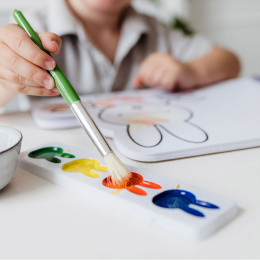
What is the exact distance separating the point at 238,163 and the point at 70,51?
0.50 m

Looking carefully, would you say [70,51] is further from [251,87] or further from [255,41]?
[255,41]

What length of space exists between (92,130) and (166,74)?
333mm

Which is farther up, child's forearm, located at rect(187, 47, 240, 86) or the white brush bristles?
child's forearm, located at rect(187, 47, 240, 86)

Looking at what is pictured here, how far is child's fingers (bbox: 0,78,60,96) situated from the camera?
0.36 meters

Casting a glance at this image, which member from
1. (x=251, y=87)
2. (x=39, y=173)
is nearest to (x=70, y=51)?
(x=251, y=87)

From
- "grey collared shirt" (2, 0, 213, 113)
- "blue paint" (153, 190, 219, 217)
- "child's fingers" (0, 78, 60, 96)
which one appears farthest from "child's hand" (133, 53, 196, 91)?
"blue paint" (153, 190, 219, 217)

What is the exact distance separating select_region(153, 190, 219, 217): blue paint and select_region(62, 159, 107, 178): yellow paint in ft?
0.19

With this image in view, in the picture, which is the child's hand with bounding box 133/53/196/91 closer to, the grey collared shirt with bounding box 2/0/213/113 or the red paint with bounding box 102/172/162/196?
the grey collared shirt with bounding box 2/0/213/113

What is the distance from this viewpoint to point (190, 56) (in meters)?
0.76

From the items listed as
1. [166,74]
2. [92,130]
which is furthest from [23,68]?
[166,74]

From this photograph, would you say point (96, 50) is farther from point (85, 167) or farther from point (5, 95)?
point (85, 167)

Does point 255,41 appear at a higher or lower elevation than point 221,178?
higher

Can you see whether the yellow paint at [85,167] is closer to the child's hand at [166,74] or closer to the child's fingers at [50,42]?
the child's fingers at [50,42]

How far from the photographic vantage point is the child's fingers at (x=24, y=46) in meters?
0.32
